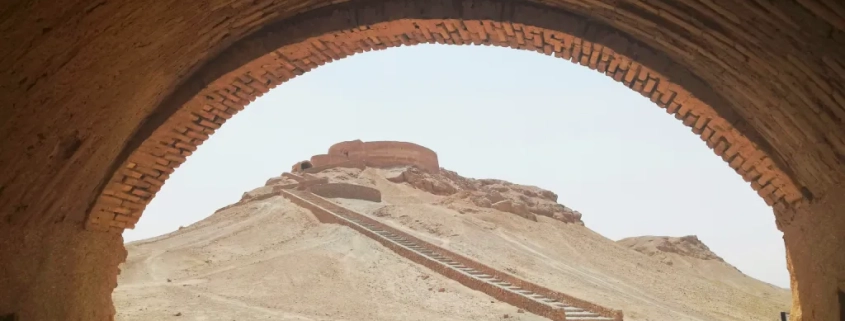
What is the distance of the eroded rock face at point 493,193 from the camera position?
31844mm

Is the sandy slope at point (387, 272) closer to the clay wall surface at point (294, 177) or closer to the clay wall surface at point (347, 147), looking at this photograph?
the clay wall surface at point (294, 177)

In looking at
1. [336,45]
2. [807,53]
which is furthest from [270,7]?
[807,53]

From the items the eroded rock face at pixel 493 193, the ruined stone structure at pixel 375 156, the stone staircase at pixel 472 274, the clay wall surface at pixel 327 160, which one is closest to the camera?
the stone staircase at pixel 472 274

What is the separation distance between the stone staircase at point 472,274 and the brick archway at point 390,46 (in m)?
8.59

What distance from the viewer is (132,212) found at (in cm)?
578

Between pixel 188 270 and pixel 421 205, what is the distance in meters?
14.3

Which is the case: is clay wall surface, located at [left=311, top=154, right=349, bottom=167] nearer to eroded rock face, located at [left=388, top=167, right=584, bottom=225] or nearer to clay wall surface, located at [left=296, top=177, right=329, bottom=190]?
eroded rock face, located at [left=388, top=167, right=584, bottom=225]

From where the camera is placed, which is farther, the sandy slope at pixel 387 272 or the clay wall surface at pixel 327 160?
the clay wall surface at pixel 327 160

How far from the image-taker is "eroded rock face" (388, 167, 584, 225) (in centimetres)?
3184

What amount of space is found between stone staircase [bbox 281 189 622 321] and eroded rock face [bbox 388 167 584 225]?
929 cm

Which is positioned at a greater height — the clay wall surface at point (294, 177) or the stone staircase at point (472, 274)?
the clay wall surface at point (294, 177)

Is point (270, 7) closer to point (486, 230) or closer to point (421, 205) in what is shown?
point (486, 230)

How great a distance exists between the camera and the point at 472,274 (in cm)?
1680

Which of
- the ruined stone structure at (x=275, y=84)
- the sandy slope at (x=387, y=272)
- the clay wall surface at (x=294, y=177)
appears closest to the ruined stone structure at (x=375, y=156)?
the clay wall surface at (x=294, y=177)
